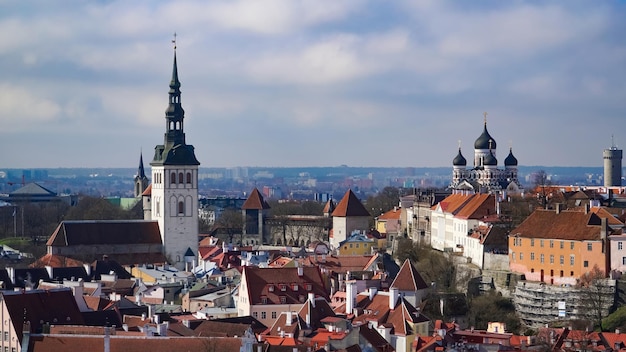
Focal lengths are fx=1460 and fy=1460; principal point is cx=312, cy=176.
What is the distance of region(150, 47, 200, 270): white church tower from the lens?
9725cm

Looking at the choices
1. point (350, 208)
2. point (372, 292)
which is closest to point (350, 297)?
point (372, 292)

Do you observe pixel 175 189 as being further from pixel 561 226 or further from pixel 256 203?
pixel 561 226

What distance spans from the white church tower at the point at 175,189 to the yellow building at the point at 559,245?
29.9 metres

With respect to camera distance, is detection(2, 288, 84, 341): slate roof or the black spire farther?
the black spire

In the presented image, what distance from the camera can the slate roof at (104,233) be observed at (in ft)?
306

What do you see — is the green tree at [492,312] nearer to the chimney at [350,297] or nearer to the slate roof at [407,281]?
the slate roof at [407,281]

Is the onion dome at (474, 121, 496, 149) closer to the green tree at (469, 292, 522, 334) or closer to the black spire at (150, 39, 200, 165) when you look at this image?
the black spire at (150, 39, 200, 165)

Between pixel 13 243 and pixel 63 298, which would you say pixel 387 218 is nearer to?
pixel 13 243

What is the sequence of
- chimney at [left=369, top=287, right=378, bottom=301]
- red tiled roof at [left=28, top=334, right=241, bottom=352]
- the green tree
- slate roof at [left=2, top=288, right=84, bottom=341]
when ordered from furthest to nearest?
the green tree < chimney at [left=369, top=287, right=378, bottom=301] < slate roof at [left=2, top=288, right=84, bottom=341] < red tiled roof at [left=28, top=334, right=241, bottom=352]

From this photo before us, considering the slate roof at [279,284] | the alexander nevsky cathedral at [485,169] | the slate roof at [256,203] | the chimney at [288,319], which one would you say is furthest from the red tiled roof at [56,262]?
the alexander nevsky cathedral at [485,169]

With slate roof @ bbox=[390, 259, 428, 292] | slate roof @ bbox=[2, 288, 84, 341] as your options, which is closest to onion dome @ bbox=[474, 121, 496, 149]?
slate roof @ bbox=[390, 259, 428, 292]

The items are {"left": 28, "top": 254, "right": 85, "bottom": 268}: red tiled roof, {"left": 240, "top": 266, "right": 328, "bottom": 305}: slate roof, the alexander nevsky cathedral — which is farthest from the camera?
the alexander nevsky cathedral

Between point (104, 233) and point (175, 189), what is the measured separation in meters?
6.83

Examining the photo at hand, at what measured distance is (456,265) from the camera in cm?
7881
